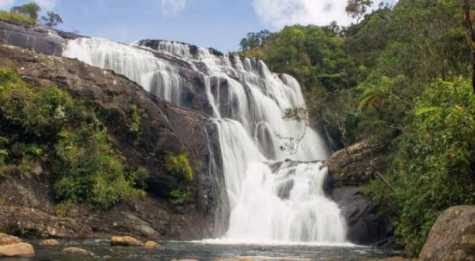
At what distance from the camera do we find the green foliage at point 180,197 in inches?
1048

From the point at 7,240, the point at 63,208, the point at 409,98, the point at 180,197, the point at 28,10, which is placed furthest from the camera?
the point at 28,10

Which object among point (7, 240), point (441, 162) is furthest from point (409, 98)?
point (7, 240)

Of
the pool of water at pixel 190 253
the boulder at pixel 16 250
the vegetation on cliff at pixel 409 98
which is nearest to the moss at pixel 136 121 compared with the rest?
the pool of water at pixel 190 253

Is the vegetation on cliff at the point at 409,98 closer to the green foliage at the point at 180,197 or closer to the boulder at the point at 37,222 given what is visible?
the green foliage at the point at 180,197

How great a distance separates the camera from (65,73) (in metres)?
27.4

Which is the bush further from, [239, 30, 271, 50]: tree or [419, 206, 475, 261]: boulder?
[239, 30, 271, 50]: tree

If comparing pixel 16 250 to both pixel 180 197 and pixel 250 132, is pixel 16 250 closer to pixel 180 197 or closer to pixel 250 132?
pixel 180 197

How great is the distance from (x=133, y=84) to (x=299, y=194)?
11.1m

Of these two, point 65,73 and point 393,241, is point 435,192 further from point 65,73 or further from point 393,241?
point 65,73

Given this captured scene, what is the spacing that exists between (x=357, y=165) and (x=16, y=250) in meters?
19.8

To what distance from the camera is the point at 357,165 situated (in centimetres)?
2930

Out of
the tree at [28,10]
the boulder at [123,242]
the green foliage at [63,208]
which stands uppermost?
the tree at [28,10]

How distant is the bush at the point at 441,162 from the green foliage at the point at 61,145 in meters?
13.6

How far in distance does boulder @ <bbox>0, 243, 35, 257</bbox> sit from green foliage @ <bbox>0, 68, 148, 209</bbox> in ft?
29.6
